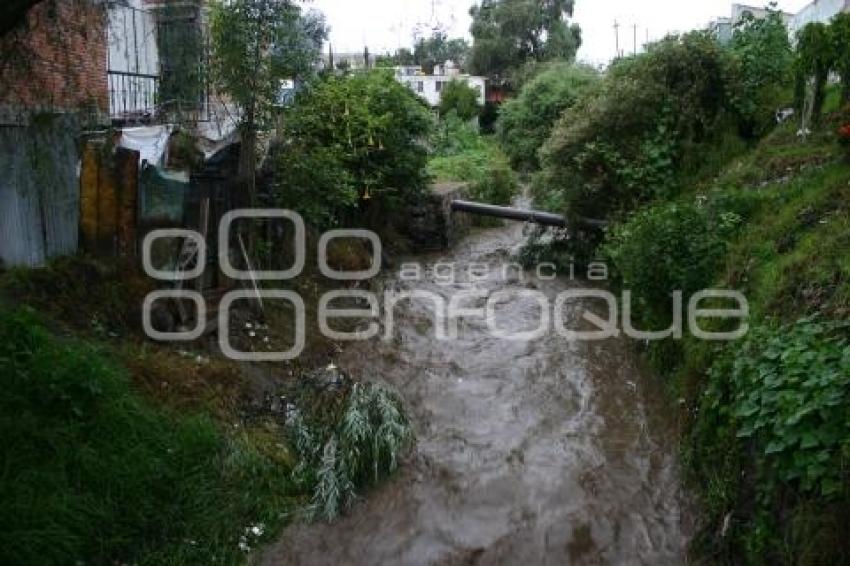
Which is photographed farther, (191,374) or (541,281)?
(541,281)

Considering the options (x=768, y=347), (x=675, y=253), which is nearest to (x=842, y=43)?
Result: (x=675, y=253)

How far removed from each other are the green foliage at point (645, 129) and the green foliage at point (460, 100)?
2592cm

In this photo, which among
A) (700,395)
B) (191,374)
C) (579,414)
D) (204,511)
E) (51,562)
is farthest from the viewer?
(579,414)

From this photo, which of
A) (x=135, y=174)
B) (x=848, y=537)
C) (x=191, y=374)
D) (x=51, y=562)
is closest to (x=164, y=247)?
(x=135, y=174)

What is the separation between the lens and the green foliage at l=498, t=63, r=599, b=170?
2472 cm

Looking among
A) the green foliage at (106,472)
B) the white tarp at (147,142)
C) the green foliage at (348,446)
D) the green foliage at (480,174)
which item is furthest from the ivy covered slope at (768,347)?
the green foliage at (480,174)

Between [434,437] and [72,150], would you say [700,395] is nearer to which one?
[434,437]

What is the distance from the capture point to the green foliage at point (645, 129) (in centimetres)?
1224

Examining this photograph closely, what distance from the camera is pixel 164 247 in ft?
27.0

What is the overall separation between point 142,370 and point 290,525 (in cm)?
209

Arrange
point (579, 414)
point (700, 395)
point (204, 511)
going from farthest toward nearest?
point (579, 414) → point (700, 395) → point (204, 511)

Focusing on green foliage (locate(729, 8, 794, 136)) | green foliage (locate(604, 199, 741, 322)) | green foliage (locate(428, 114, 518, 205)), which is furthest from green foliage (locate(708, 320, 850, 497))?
green foliage (locate(428, 114, 518, 205))

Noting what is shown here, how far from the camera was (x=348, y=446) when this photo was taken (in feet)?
21.5

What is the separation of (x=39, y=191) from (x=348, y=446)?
444 cm
